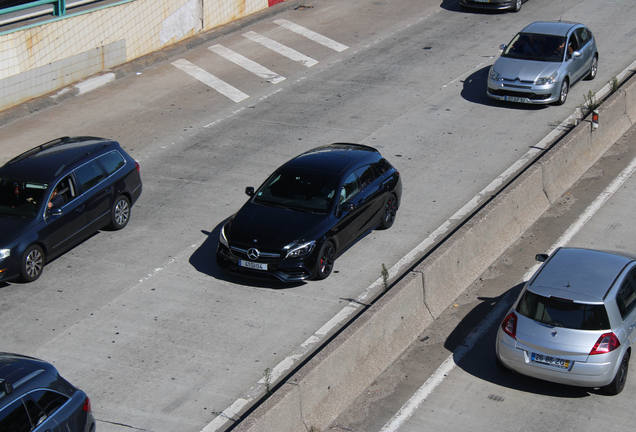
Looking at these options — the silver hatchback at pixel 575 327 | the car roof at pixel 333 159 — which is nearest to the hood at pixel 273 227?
the car roof at pixel 333 159

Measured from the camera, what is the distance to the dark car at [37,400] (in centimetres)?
684

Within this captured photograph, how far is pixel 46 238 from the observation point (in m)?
11.7

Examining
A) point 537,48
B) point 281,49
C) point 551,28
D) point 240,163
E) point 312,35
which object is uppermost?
point 551,28

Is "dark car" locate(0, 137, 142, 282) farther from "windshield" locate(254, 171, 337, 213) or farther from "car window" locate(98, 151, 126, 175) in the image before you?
"windshield" locate(254, 171, 337, 213)

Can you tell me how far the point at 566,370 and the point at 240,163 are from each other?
876cm

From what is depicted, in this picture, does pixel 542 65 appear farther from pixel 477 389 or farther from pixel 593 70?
pixel 477 389

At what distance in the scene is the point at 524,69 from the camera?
18.6m

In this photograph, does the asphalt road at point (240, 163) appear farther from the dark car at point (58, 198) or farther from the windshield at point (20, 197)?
the windshield at point (20, 197)

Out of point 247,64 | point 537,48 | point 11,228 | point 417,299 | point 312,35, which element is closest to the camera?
point 417,299

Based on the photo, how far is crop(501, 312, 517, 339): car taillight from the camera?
9.29 metres

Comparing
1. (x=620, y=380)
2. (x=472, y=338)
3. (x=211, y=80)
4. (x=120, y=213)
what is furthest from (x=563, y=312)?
(x=211, y=80)

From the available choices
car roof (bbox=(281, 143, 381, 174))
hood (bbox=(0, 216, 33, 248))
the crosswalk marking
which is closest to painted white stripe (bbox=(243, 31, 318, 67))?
the crosswalk marking

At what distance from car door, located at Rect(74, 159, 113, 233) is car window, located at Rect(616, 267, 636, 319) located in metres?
8.13

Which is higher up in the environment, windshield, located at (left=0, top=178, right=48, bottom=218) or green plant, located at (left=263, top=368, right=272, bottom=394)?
windshield, located at (left=0, top=178, right=48, bottom=218)
